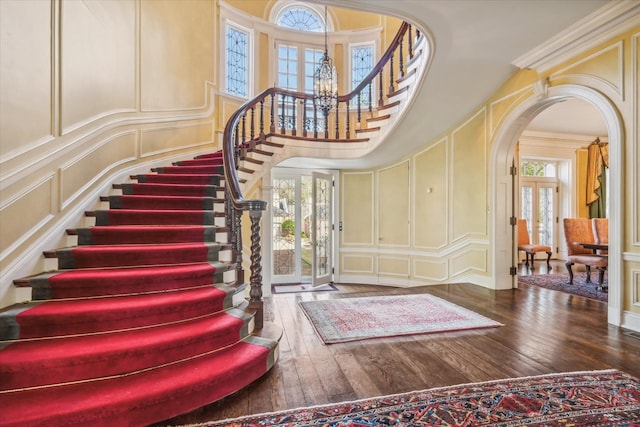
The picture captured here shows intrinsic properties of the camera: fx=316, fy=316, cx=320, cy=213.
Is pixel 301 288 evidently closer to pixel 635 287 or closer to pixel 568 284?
pixel 568 284

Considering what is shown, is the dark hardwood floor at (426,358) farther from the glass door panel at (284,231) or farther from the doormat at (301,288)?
the glass door panel at (284,231)

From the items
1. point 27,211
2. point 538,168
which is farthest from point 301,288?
point 538,168

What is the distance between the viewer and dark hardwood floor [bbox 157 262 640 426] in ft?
5.98

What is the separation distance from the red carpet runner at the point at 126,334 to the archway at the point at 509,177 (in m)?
3.22

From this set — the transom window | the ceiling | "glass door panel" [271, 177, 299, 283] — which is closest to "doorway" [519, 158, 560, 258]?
the transom window

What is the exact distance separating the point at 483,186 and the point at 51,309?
4869 mm

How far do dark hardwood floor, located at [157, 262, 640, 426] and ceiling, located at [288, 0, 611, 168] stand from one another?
2645mm

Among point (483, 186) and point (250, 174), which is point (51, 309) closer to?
point (250, 174)

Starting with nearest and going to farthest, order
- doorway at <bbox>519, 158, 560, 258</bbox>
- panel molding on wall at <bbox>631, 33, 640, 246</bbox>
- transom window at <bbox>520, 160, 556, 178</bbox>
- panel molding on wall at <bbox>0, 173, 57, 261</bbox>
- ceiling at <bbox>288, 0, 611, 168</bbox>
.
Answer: panel molding on wall at <bbox>0, 173, 57, 261</bbox> → ceiling at <bbox>288, 0, 611, 168</bbox> → panel molding on wall at <bbox>631, 33, 640, 246</bbox> → doorway at <bbox>519, 158, 560, 258</bbox> → transom window at <bbox>520, 160, 556, 178</bbox>

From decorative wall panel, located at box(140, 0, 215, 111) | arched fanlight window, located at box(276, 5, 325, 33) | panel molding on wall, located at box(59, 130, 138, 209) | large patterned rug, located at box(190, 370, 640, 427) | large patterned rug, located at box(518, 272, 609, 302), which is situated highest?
arched fanlight window, located at box(276, 5, 325, 33)

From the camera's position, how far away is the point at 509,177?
4.42 meters

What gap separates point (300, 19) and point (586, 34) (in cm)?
570

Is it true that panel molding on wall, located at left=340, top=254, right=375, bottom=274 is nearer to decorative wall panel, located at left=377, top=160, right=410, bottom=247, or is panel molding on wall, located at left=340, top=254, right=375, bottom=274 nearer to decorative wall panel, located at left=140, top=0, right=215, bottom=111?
decorative wall panel, located at left=377, top=160, right=410, bottom=247

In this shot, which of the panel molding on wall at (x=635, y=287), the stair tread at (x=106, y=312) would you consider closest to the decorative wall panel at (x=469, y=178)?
the panel molding on wall at (x=635, y=287)
